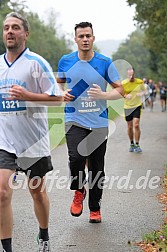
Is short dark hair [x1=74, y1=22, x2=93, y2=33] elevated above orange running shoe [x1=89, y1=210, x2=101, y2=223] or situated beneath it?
elevated above

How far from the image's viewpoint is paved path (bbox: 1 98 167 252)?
6082 mm

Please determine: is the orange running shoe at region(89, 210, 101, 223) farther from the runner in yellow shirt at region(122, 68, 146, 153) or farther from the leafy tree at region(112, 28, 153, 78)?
the leafy tree at region(112, 28, 153, 78)

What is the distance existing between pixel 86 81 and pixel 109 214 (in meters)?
1.83

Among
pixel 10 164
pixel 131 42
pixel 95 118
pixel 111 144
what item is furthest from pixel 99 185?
pixel 131 42

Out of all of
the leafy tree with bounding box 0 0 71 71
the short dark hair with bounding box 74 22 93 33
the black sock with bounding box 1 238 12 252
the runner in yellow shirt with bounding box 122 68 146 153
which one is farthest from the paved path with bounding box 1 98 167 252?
the leafy tree with bounding box 0 0 71 71

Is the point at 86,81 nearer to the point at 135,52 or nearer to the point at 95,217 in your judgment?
the point at 95,217

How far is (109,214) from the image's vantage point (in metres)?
7.45

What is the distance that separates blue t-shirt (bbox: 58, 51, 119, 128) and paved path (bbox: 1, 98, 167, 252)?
1215mm

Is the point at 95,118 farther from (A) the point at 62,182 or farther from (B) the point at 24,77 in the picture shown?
(A) the point at 62,182

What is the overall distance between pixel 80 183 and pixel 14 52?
2284 millimetres

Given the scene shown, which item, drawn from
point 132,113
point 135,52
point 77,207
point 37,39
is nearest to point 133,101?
point 132,113

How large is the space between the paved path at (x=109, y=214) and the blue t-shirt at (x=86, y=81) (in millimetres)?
1215

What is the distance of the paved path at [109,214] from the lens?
6.08 meters

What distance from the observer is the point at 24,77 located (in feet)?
17.0
